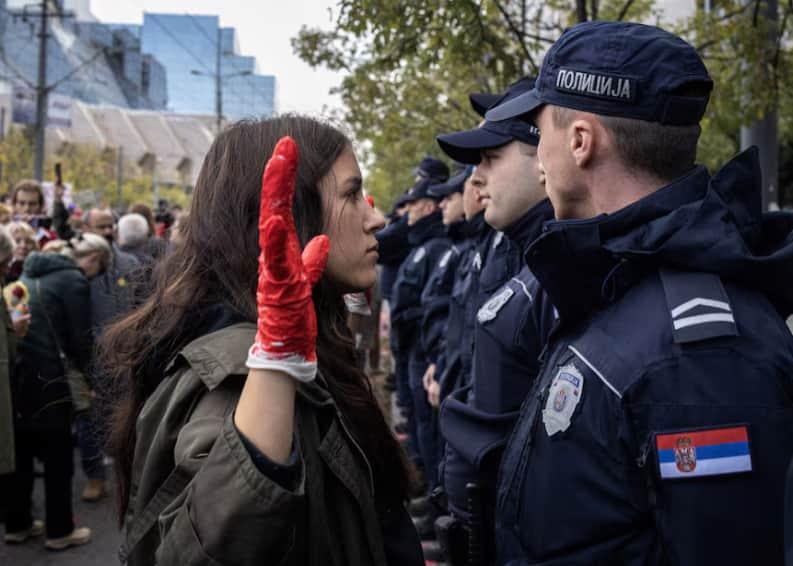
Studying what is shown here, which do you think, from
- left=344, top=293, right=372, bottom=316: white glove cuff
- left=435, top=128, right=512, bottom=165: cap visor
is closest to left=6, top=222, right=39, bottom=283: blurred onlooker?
left=435, top=128, right=512, bottom=165: cap visor

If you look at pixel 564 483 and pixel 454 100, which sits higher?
pixel 454 100

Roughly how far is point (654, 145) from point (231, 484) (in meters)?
1.13

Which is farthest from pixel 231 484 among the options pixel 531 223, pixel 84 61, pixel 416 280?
pixel 84 61

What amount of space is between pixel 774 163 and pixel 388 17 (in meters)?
3.74

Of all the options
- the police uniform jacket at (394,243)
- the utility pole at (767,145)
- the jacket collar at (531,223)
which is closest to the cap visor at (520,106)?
the jacket collar at (531,223)

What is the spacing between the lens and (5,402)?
4.37 metres

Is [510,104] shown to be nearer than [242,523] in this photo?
No

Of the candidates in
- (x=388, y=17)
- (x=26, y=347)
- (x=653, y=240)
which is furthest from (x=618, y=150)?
(x=26, y=347)

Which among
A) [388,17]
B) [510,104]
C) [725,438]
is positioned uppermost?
[388,17]

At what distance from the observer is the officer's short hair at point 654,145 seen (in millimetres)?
1735

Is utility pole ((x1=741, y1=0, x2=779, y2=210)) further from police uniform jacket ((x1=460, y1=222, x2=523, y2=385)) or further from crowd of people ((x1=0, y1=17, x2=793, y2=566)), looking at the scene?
crowd of people ((x1=0, y1=17, x2=793, y2=566))

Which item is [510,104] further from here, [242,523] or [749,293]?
[242,523]

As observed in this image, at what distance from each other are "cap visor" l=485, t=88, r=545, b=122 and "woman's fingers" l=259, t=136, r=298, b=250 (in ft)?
2.70

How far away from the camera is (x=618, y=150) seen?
1.78 metres
